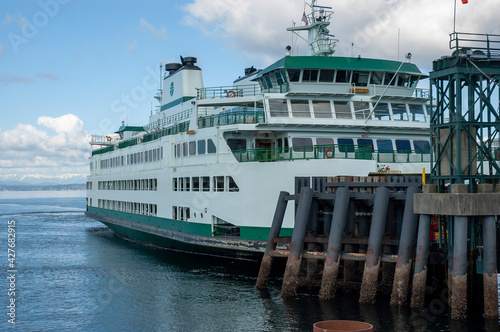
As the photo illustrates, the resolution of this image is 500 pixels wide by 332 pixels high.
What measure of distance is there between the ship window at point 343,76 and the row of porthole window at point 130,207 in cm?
1478

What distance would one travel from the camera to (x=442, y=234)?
1953 centimetres

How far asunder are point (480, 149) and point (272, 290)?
31.9 ft

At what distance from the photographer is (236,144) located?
96.2ft

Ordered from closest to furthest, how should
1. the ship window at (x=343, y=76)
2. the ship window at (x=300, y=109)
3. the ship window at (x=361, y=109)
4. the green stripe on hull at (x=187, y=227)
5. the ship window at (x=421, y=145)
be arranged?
the green stripe on hull at (x=187, y=227) < the ship window at (x=300, y=109) < the ship window at (x=361, y=109) < the ship window at (x=421, y=145) < the ship window at (x=343, y=76)

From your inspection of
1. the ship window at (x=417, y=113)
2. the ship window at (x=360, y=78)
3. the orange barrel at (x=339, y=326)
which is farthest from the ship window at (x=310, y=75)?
the orange barrel at (x=339, y=326)

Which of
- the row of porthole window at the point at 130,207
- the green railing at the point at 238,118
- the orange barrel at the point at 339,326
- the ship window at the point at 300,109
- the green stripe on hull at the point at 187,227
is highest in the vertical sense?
the ship window at the point at 300,109

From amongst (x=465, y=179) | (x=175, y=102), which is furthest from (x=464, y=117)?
(x=175, y=102)

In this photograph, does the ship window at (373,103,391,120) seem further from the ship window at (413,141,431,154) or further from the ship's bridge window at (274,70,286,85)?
the ship's bridge window at (274,70,286,85)

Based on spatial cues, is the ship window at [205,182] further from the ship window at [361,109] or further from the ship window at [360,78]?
the ship window at [360,78]

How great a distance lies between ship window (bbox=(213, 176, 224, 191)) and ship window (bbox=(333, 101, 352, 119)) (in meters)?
6.82

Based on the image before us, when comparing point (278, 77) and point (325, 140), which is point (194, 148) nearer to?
point (278, 77)

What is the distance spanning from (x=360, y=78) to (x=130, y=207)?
2140 centimetres

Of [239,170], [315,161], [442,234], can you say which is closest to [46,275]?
[239,170]

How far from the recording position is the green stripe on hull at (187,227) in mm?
25641
